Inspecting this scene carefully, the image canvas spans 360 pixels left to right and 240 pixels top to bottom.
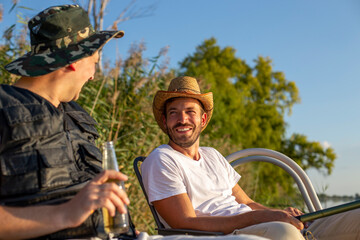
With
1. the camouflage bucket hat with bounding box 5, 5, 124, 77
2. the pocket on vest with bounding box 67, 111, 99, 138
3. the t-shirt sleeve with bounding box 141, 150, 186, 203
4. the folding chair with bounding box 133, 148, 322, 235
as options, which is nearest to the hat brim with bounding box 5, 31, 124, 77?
the camouflage bucket hat with bounding box 5, 5, 124, 77

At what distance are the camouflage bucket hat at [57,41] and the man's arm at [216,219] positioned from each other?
3.86 ft

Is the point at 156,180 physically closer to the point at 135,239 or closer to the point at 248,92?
the point at 135,239

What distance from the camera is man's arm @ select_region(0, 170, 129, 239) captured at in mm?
1430

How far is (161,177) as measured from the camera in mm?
2764

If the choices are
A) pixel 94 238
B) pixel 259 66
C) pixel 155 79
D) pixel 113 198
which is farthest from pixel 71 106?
pixel 259 66

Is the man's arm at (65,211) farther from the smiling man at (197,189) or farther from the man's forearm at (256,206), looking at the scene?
the man's forearm at (256,206)

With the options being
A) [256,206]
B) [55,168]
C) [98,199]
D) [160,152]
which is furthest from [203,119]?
[98,199]

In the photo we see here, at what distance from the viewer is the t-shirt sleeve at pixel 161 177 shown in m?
2.71

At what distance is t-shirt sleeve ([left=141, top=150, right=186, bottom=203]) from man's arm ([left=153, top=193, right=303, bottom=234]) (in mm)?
85

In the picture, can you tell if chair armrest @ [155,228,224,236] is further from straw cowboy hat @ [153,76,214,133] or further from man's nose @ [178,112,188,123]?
straw cowboy hat @ [153,76,214,133]

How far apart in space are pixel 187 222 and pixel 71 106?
989 mm

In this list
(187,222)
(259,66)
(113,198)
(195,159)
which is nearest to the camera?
(113,198)

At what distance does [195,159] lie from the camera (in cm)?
319

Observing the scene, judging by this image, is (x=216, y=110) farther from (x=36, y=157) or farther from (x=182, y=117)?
(x=36, y=157)
